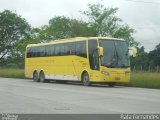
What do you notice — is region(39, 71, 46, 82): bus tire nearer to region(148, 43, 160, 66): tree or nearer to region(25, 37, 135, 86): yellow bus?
region(25, 37, 135, 86): yellow bus

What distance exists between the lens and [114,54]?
1228 inches

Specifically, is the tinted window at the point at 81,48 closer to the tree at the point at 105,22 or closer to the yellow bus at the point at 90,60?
the yellow bus at the point at 90,60

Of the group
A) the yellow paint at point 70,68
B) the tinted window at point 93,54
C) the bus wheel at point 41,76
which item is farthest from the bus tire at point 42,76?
the tinted window at point 93,54

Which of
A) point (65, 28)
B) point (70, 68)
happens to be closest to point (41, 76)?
point (70, 68)

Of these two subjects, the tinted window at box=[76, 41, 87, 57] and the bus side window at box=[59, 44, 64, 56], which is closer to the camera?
the tinted window at box=[76, 41, 87, 57]

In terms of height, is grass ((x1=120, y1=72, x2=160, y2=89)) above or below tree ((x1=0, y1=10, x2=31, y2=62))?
below

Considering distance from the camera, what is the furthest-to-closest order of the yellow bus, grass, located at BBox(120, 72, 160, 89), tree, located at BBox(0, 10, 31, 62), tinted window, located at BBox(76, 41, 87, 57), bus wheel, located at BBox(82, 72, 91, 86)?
tree, located at BBox(0, 10, 31, 62) < tinted window, located at BBox(76, 41, 87, 57) < bus wheel, located at BBox(82, 72, 91, 86) < the yellow bus < grass, located at BBox(120, 72, 160, 89)

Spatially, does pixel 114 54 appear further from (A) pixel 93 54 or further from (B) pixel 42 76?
(B) pixel 42 76

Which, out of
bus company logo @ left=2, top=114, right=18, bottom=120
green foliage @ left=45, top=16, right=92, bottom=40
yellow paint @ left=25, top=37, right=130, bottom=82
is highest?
green foliage @ left=45, top=16, right=92, bottom=40

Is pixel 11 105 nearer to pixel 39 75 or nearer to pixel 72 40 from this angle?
pixel 72 40

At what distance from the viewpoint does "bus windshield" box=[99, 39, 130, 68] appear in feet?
102

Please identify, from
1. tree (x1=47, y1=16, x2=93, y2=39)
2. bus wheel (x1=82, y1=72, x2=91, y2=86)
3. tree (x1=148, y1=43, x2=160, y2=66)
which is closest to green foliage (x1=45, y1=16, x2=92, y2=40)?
tree (x1=47, y1=16, x2=93, y2=39)

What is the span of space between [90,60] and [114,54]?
167 centimetres

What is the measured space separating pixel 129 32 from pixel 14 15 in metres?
25.6
